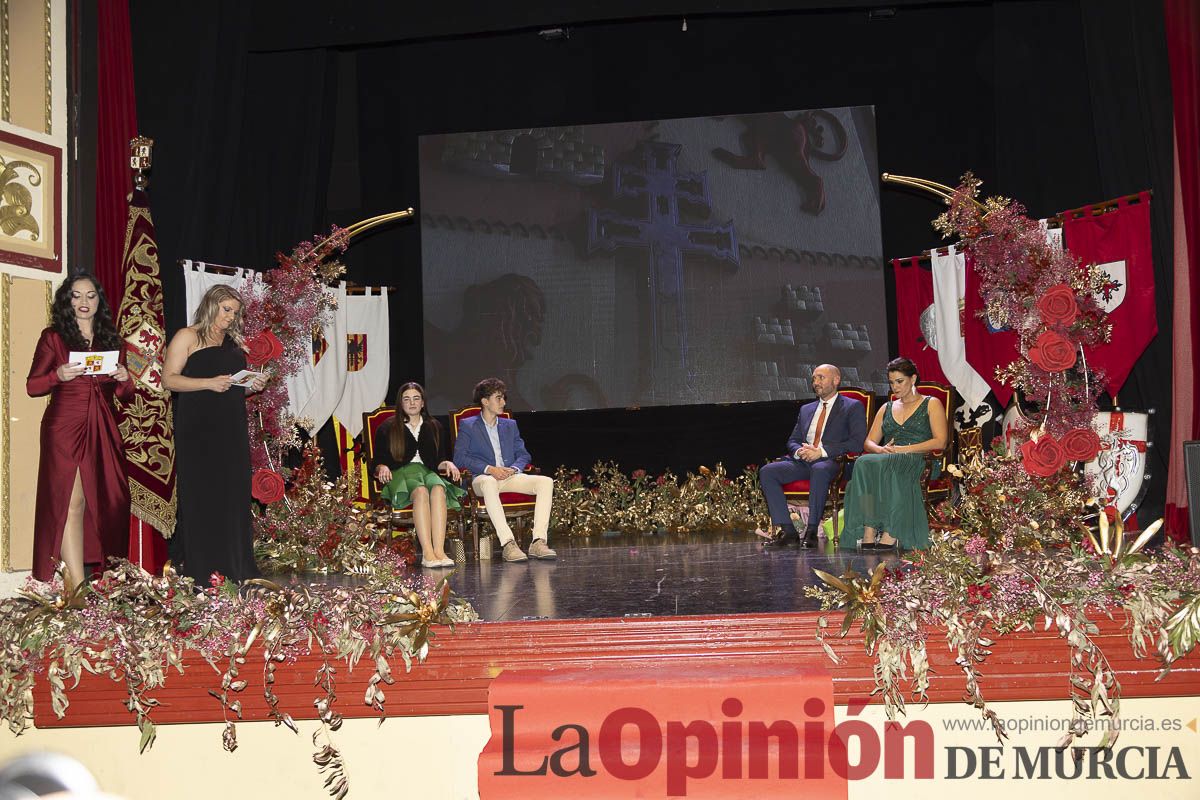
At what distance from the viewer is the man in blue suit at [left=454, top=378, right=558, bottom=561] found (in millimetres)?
6176

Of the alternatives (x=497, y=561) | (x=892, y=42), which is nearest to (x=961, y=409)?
(x=892, y=42)

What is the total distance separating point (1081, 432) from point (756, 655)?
3.01 meters

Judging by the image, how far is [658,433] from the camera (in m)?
9.33

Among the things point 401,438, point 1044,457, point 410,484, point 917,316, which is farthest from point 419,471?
point 917,316

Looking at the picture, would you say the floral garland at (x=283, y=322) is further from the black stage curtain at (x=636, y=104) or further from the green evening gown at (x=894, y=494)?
the green evening gown at (x=894, y=494)

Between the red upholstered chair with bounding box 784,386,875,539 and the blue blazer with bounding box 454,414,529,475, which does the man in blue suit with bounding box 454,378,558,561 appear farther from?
the red upholstered chair with bounding box 784,386,875,539

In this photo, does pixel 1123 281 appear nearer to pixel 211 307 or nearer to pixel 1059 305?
pixel 1059 305

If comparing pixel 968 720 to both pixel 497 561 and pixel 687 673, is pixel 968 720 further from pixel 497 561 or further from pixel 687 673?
pixel 497 561

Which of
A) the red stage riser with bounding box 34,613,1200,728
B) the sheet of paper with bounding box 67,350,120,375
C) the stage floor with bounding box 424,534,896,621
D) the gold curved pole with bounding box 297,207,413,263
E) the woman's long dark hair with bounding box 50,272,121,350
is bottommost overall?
the red stage riser with bounding box 34,613,1200,728

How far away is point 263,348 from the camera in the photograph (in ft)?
19.7

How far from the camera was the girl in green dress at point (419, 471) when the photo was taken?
19.8 ft

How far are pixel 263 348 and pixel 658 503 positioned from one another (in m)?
3.91

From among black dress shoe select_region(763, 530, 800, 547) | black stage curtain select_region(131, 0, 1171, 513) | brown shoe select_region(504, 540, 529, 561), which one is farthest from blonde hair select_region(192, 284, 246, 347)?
black dress shoe select_region(763, 530, 800, 547)

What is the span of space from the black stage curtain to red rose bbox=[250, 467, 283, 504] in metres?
1.82
